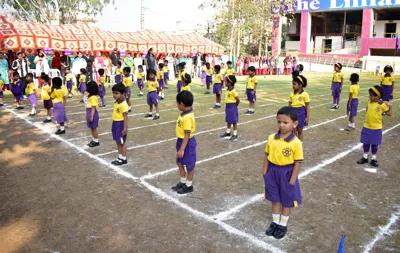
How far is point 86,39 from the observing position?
21375 millimetres

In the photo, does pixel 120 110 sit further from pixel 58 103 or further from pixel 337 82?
pixel 337 82

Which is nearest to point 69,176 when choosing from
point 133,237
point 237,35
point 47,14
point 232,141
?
point 133,237

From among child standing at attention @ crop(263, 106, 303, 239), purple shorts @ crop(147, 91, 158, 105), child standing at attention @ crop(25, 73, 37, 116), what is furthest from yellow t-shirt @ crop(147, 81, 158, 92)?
child standing at attention @ crop(263, 106, 303, 239)

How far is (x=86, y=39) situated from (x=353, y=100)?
1724cm

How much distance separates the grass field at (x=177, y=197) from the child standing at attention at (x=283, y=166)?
0.39 meters

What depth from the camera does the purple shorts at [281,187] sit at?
386 centimetres

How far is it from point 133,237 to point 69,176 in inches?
99.2

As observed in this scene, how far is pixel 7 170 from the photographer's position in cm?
630

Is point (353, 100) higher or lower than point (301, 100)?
lower

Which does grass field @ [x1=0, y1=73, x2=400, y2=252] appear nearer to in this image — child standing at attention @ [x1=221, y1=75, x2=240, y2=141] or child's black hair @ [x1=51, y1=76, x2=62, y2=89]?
child standing at attention @ [x1=221, y1=75, x2=240, y2=141]

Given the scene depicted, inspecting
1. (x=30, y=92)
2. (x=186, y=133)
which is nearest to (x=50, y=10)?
(x=30, y=92)

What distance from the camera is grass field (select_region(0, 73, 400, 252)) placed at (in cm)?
396

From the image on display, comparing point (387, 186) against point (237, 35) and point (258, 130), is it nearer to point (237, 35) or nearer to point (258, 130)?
point (258, 130)

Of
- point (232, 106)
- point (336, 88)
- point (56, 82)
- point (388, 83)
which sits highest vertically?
point (56, 82)
